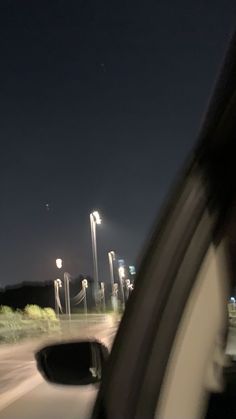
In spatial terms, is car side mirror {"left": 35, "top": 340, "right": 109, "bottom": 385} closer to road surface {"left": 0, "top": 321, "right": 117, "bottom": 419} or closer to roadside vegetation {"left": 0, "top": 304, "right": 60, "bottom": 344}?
road surface {"left": 0, "top": 321, "right": 117, "bottom": 419}

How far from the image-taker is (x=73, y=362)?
2.66 m

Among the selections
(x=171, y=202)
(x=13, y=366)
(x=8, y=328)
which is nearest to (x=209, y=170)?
(x=171, y=202)

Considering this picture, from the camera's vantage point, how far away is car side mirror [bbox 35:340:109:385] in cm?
263

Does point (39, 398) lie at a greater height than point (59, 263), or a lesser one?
lesser

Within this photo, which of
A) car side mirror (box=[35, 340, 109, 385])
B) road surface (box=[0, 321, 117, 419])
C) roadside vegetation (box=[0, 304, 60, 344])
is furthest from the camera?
roadside vegetation (box=[0, 304, 60, 344])

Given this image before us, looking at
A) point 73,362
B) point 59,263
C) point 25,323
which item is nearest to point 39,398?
point 73,362

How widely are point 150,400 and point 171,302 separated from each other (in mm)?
291

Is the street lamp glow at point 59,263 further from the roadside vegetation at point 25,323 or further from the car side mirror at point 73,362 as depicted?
the car side mirror at point 73,362

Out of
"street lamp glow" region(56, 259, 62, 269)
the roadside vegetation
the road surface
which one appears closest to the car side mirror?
the road surface

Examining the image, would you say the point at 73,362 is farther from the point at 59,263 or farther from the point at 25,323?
the point at 59,263

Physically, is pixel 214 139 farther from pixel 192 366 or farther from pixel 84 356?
pixel 84 356

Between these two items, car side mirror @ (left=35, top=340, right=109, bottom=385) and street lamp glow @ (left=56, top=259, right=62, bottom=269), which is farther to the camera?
street lamp glow @ (left=56, top=259, right=62, bottom=269)

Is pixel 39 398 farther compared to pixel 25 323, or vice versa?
pixel 25 323

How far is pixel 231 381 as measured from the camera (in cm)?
209
